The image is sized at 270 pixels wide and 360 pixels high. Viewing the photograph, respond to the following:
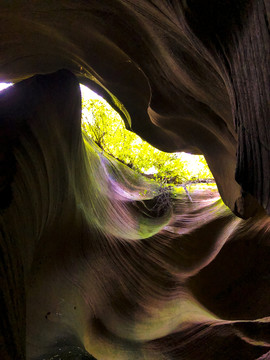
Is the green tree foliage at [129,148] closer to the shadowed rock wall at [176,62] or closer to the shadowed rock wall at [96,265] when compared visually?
the shadowed rock wall at [96,265]

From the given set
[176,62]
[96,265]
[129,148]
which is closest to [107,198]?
[96,265]

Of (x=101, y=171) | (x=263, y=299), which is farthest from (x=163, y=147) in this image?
(x=263, y=299)

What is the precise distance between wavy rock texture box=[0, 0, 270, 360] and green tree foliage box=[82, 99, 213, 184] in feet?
10.2

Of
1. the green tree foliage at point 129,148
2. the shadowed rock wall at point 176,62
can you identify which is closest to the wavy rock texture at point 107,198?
the shadowed rock wall at point 176,62

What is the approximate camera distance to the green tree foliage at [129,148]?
10.0 meters

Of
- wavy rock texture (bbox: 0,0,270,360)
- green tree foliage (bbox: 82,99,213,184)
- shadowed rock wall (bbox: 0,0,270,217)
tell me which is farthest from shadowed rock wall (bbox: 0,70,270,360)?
green tree foliage (bbox: 82,99,213,184)

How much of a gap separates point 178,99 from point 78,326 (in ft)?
14.1

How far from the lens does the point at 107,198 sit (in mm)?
7914

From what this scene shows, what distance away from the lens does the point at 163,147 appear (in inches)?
296

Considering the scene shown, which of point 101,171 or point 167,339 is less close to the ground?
point 101,171

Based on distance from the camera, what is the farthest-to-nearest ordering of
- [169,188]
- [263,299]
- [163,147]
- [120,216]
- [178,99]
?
1. [169,188]
2. [120,216]
3. [163,147]
4. [263,299]
5. [178,99]

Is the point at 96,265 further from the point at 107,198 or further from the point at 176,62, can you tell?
the point at 176,62

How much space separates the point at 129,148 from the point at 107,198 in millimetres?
3799

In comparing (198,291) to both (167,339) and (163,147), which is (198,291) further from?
(163,147)
